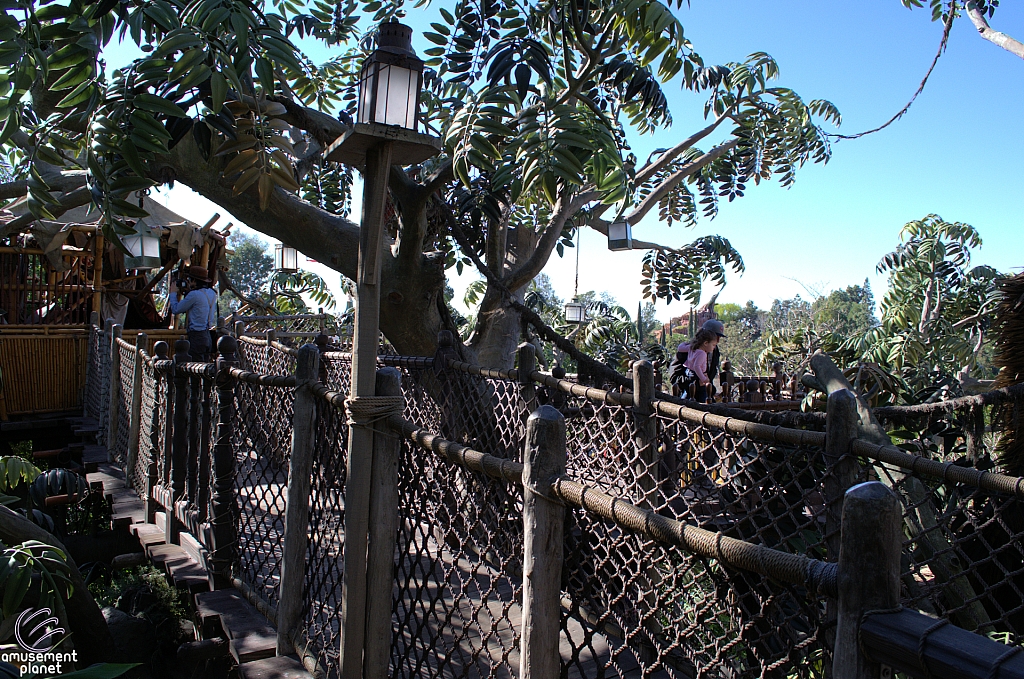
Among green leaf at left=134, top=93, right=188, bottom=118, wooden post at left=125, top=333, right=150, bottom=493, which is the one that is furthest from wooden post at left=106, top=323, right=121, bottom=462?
green leaf at left=134, top=93, right=188, bottom=118

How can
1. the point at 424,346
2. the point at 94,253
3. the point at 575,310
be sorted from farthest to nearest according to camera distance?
1. the point at 575,310
2. the point at 94,253
3. the point at 424,346

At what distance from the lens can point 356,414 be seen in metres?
2.33

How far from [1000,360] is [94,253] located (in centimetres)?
1103

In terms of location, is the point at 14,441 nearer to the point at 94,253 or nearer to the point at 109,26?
the point at 94,253

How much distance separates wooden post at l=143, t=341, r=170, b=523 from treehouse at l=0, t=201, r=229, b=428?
132 inches

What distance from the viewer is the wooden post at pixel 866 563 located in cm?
88

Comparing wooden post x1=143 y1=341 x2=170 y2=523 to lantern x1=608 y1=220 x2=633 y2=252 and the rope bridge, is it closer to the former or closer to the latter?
the rope bridge

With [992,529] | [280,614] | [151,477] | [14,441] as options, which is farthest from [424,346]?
[14,441]

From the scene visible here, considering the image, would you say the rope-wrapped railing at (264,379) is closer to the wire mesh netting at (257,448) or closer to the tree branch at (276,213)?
the wire mesh netting at (257,448)

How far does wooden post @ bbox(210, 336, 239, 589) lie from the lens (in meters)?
3.63

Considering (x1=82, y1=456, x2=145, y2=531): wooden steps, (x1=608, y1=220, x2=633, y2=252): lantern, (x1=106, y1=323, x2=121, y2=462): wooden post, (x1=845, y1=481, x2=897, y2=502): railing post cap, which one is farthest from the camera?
(x1=608, y1=220, x2=633, y2=252): lantern

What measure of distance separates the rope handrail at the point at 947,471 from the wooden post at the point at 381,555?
167 cm

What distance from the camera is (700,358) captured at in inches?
290

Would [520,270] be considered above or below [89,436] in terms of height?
above
